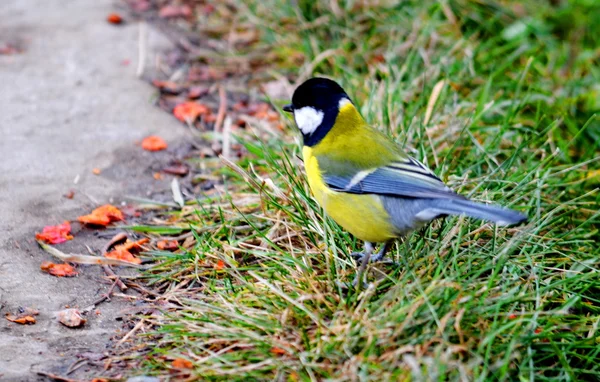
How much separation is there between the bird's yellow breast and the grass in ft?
0.54

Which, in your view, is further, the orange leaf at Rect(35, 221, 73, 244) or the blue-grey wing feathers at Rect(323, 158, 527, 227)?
the orange leaf at Rect(35, 221, 73, 244)

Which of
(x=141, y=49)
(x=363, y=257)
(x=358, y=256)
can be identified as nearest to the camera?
(x=363, y=257)

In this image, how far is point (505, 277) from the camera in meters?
3.18

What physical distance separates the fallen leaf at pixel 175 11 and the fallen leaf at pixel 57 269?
3539 millimetres

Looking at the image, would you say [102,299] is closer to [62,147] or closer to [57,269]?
[57,269]

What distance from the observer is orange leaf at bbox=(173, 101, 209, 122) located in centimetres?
509

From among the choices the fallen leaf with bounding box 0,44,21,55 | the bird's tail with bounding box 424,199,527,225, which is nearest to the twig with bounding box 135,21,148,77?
the fallen leaf with bounding box 0,44,21,55

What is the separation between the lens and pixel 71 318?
313 cm

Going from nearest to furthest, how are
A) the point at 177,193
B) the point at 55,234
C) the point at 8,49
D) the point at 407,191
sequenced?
the point at 407,191
the point at 55,234
the point at 177,193
the point at 8,49

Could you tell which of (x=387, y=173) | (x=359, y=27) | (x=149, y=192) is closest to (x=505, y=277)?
(x=387, y=173)

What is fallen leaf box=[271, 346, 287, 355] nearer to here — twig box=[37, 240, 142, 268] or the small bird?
the small bird

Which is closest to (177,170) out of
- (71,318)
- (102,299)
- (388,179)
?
(102,299)

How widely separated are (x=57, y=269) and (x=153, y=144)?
1.40 m

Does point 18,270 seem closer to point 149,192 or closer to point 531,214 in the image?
point 149,192
